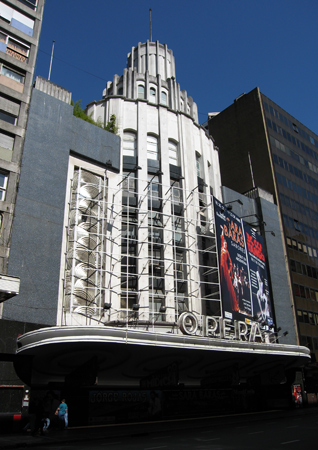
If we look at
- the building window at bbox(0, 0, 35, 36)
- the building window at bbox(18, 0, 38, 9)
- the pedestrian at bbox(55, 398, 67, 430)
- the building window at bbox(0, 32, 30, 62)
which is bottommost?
the pedestrian at bbox(55, 398, 67, 430)

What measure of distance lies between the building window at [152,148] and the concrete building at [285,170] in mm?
16580

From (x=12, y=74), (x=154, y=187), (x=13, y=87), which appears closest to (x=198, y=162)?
(x=154, y=187)

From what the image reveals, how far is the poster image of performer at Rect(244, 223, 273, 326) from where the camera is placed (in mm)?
35625

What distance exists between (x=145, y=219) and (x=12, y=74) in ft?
49.2

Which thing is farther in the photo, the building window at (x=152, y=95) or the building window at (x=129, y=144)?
the building window at (x=152, y=95)

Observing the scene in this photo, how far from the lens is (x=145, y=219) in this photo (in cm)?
3250

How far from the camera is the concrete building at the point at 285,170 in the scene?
4538cm

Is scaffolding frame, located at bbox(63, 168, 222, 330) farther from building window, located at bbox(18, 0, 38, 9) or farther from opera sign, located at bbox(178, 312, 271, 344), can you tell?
building window, located at bbox(18, 0, 38, 9)

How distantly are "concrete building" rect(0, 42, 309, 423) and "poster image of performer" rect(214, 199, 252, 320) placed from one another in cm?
28

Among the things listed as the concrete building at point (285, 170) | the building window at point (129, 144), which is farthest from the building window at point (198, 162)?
the concrete building at point (285, 170)

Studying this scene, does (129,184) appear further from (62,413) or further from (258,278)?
(62,413)

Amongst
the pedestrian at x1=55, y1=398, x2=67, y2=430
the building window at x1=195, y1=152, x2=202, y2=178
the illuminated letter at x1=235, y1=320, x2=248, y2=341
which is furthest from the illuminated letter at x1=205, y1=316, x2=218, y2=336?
the building window at x1=195, y1=152, x2=202, y2=178

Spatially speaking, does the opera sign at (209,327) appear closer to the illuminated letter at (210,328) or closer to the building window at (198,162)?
the illuminated letter at (210,328)

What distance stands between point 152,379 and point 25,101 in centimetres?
2181
